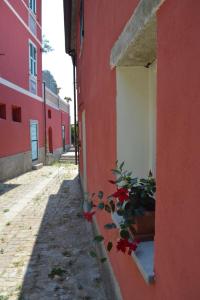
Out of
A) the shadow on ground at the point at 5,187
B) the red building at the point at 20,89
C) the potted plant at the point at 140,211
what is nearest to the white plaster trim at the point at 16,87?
the red building at the point at 20,89

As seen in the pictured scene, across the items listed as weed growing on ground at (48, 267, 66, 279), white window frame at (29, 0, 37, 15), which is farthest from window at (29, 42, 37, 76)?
weed growing on ground at (48, 267, 66, 279)

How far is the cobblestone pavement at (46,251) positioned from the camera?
3715 mm

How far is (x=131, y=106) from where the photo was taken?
2742mm

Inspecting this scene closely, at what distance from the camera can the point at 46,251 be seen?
490cm

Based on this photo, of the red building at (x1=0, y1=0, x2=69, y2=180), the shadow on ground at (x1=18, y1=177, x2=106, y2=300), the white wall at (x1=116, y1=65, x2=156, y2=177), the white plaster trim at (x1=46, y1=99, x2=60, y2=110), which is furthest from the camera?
the white plaster trim at (x1=46, y1=99, x2=60, y2=110)

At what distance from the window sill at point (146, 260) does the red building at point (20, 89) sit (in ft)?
33.8

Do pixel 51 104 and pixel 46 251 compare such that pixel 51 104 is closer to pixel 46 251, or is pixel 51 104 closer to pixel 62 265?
pixel 46 251

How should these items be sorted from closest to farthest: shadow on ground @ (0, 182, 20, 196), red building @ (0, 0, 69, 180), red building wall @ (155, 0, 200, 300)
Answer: red building wall @ (155, 0, 200, 300)
shadow on ground @ (0, 182, 20, 196)
red building @ (0, 0, 69, 180)

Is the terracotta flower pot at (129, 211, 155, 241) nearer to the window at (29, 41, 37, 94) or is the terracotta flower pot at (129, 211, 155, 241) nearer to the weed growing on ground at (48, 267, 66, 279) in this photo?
the weed growing on ground at (48, 267, 66, 279)

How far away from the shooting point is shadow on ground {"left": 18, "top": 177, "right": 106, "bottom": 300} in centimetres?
365

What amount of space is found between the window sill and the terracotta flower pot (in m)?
0.05

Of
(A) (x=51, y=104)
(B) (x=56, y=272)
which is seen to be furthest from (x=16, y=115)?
(B) (x=56, y=272)

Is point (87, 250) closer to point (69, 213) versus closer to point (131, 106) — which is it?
point (69, 213)

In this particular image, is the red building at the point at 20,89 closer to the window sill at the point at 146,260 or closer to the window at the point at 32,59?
the window at the point at 32,59
